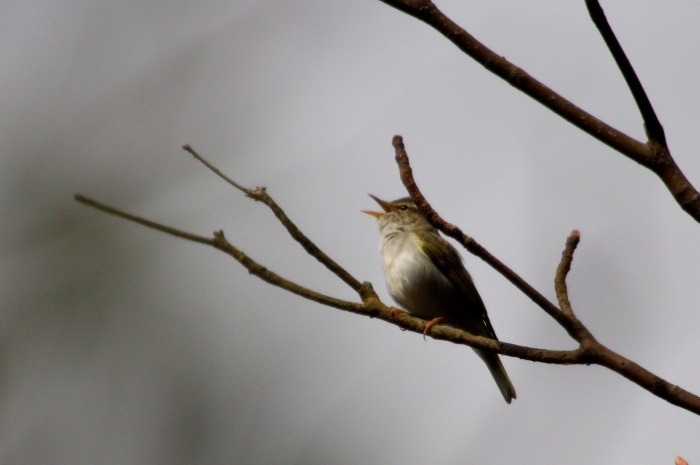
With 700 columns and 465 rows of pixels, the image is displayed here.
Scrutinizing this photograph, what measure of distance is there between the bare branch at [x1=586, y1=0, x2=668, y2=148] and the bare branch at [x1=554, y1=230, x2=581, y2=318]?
706 millimetres

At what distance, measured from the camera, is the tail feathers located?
5.79 meters

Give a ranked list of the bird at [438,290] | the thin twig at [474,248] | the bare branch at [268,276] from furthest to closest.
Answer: the bird at [438,290], the bare branch at [268,276], the thin twig at [474,248]

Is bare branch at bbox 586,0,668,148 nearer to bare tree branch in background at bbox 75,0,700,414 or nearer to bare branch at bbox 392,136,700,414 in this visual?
bare tree branch in background at bbox 75,0,700,414

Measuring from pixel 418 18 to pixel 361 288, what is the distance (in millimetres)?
1266

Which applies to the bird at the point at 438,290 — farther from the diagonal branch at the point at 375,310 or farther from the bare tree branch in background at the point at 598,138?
the bare tree branch in background at the point at 598,138

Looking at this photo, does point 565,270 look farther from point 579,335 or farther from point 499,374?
point 499,374

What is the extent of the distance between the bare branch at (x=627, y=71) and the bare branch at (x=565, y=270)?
71 cm

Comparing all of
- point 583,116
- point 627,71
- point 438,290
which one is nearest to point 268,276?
point 583,116

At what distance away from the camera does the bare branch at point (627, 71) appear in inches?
77.5

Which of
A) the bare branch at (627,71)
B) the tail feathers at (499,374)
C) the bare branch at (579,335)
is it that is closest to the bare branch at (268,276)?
the bare branch at (579,335)

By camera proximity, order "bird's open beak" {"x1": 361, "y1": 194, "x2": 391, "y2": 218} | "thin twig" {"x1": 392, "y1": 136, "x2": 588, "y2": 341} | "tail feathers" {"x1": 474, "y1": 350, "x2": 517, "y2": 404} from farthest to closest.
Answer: "bird's open beak" {"x1": 361, "y1": 194, "x2": 391, "y2": 218}, "tail feathers" {"x1": 474, "y1": 350, "x2": 517, "y2": 404}, "thin twig" {"x1": 392, "y1": 136, "x2": 588, "y2": 341}

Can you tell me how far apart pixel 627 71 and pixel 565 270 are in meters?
1.00

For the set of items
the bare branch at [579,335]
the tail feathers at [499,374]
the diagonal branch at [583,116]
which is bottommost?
the tail feathers at [499,374]

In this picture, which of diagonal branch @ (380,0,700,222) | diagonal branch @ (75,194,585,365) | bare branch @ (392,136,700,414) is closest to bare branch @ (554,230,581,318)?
bare branch @ (392,136,700,414)
